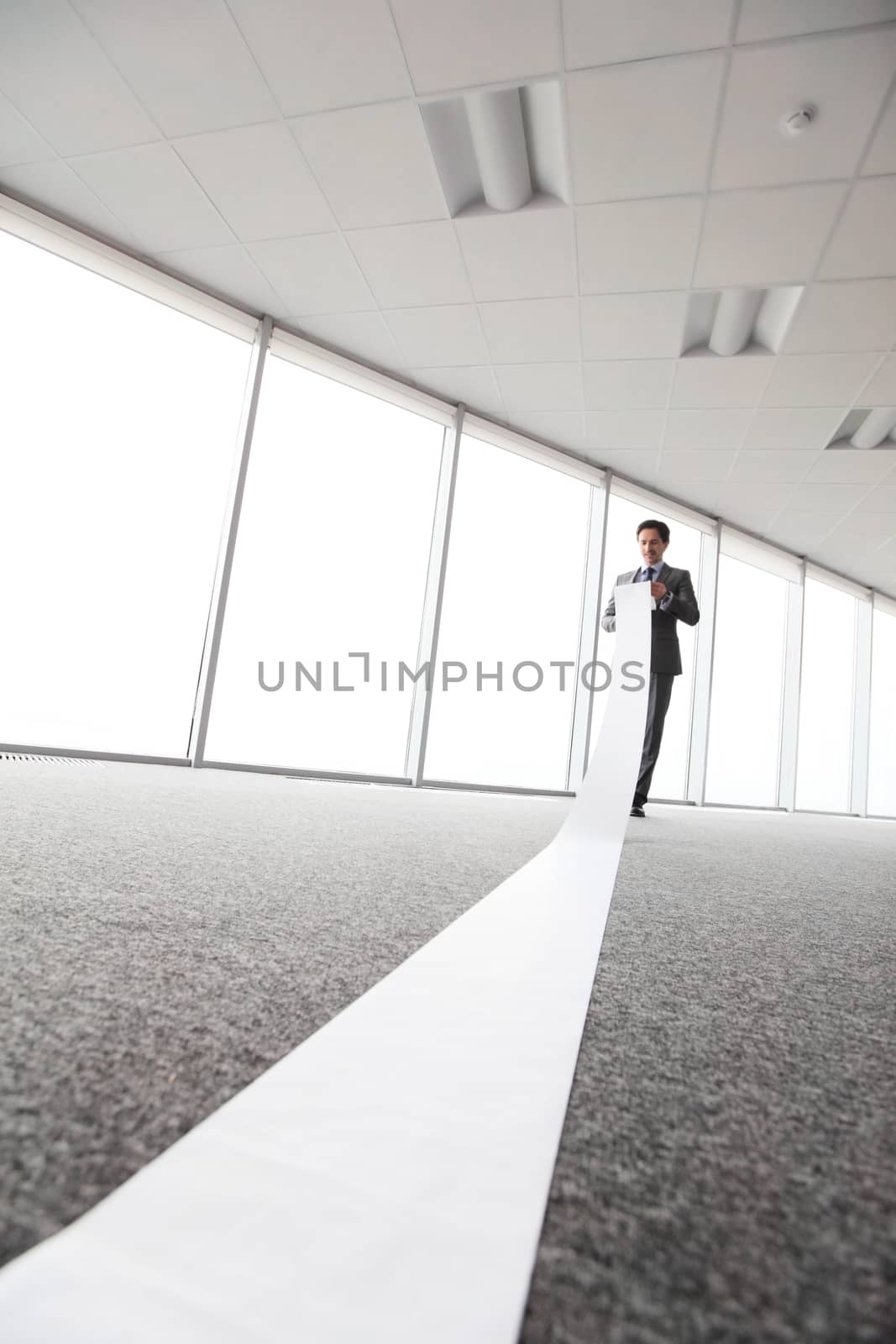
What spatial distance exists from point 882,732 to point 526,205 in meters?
6.15

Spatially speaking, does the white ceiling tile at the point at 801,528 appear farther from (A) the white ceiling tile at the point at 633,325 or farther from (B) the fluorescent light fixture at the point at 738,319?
(A) the white ceiling tile at the point at 633,325

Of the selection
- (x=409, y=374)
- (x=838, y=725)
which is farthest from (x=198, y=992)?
(x=838, y=725)

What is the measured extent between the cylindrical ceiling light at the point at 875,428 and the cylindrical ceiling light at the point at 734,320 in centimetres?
103

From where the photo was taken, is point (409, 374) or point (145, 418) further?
point (409, 374)

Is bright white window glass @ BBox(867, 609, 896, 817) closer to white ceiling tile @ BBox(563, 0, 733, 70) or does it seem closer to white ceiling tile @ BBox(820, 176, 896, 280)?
white ceiling tile @ BBox(820, 176, 896, 280)

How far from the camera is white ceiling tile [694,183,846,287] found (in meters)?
2.59

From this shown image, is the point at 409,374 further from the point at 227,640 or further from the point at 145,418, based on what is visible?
the point at 227,640

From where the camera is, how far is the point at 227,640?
3.47 metres

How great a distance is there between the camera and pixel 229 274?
3340mm

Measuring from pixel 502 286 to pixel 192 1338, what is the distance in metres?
3.68

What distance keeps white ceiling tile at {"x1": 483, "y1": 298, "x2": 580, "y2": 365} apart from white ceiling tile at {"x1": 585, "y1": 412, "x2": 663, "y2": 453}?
0.64 m

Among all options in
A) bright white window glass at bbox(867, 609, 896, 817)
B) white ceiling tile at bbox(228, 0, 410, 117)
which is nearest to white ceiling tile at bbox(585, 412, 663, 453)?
white ceiling tile at bbox(228, 0, 410, 117)

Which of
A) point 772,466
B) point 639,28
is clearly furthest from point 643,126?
point 772,466

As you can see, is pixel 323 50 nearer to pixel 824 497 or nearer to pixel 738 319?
pixel 738 319
